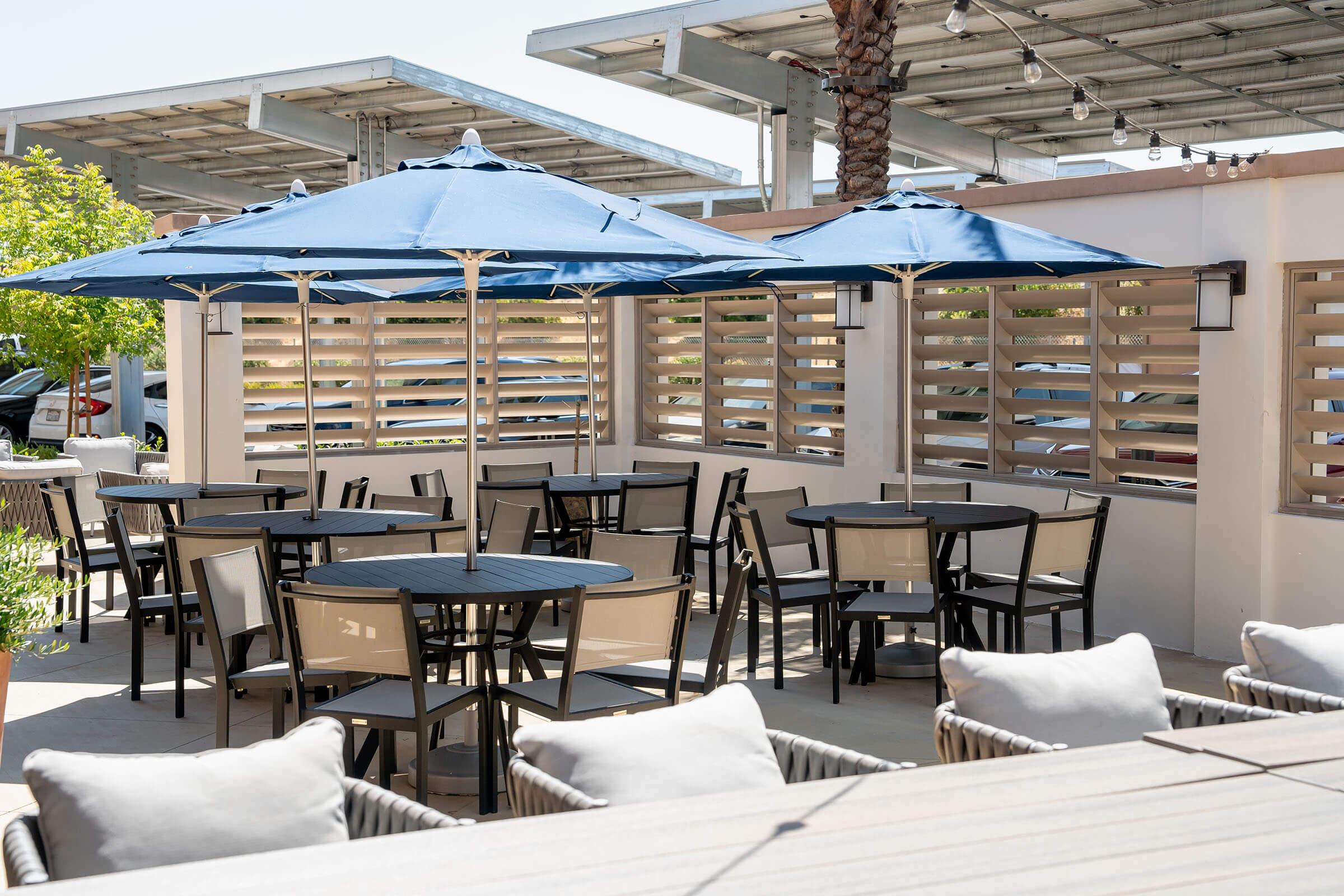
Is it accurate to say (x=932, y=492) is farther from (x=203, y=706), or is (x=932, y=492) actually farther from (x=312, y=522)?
(x=203, y=706)

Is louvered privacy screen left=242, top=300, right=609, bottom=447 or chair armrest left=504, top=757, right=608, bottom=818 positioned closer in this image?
chair armrest left=504, top=757, right=608, bottom=818

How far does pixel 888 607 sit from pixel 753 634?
3.27 ft

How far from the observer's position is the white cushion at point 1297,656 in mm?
3359

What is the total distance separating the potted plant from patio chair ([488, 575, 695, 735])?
1506 millimetres

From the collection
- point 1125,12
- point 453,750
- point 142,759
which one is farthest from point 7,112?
point 142,759

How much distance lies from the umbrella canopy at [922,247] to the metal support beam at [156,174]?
13.2 m

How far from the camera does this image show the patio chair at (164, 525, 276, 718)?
18.7 feet

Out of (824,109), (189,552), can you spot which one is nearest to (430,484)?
(189,552)

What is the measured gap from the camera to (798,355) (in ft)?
32.9

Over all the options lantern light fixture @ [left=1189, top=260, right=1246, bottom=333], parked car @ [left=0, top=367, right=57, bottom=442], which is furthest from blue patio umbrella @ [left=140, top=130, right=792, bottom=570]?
parked car @ [left=0, top=367, right=57, bottom=442]

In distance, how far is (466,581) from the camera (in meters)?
4.83

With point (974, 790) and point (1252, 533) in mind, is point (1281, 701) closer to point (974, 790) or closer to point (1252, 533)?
point (974, 790)

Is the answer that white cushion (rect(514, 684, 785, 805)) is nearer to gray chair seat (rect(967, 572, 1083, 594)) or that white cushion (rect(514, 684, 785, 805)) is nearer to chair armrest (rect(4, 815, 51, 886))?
chair armrest (rect(4, 815, 51, 886))

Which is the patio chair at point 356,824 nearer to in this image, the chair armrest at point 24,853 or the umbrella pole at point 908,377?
the chair armrest at point 24,853
